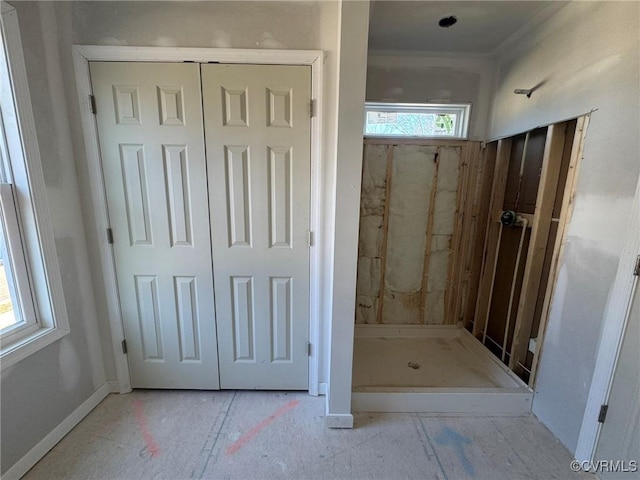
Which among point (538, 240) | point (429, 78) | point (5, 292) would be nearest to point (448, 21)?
point (429, 78)

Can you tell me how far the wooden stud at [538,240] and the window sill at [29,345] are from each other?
2900mm

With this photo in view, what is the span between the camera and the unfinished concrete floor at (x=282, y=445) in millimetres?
1439

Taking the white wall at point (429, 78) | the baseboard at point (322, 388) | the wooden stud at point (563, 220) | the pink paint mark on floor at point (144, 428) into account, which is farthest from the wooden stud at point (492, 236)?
the pink paint mark on floor at point (144, 428)

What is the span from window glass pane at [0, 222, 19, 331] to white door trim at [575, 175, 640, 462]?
296 cm

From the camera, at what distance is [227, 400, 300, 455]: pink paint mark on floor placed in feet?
5.14

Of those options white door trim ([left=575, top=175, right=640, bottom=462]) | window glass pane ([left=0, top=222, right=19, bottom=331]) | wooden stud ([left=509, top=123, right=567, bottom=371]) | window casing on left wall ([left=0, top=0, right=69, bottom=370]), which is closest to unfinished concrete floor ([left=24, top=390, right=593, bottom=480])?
white door trim ([left=575, top=175, right=640, bottom=462])

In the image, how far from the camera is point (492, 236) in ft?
8.05

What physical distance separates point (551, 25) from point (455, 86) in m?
0.72

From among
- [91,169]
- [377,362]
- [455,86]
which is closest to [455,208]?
[455,86]

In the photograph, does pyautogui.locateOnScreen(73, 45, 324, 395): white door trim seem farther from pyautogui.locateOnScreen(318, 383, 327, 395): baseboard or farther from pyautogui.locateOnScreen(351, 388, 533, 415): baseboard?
pyautogui.locateOnScreen(351, 388, 533, 415): baseboard

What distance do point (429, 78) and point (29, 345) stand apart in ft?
10.5

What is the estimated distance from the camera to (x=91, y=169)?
1683mm

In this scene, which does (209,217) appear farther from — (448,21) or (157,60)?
(448,21)

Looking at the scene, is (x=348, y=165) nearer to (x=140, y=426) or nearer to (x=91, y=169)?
(x=91, y=169)
